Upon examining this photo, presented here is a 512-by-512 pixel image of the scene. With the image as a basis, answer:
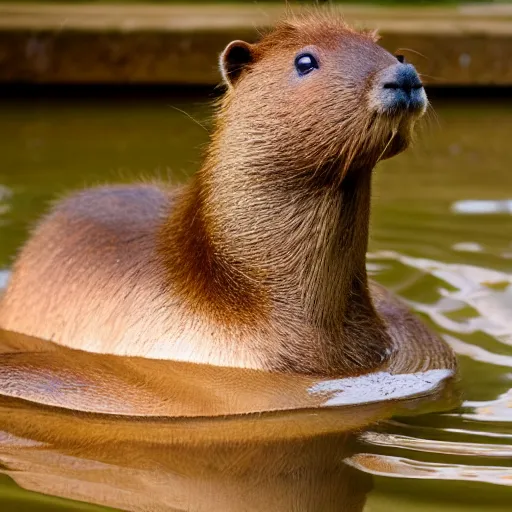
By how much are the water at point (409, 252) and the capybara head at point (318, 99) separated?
0.39 m

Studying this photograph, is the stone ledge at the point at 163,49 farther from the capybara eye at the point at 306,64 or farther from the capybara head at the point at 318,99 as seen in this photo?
the capybara eye at the point at 306,64

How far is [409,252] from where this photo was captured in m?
5.96

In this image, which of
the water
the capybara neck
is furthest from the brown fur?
the water

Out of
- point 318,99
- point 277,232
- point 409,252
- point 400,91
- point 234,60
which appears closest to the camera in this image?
point 400,91

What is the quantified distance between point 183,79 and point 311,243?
571 cm

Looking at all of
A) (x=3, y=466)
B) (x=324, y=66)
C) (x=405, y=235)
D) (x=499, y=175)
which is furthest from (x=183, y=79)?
(x=3, y=466)

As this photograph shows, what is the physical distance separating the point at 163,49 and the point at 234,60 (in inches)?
215

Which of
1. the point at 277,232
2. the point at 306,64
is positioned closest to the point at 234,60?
the point at 306,64

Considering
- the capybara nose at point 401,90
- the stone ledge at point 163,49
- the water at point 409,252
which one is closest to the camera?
the water at point 409,252

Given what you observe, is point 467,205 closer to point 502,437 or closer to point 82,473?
Result: point 502,437

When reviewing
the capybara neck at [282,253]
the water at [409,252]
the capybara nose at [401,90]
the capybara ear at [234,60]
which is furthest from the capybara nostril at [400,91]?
the water at [409,252]

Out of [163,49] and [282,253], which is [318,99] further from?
[163,49]

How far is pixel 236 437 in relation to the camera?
3.81 metres

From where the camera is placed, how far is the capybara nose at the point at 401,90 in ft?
12.7
